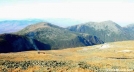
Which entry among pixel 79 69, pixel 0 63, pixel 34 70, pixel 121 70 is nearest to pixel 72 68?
pixel 79 69

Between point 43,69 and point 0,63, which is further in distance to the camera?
point 0,63

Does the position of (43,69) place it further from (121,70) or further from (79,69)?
(121,70)

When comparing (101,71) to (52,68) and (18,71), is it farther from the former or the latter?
(18,71)

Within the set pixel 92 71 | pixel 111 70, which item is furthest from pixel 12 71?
pixel 111 70

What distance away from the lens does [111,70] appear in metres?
46.6

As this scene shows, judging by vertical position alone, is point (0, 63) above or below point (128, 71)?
above

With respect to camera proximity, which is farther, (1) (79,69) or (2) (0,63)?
(2) (0,63)

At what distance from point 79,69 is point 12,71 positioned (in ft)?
45.0

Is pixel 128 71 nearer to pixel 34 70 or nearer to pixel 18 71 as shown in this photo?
pixel 34 70

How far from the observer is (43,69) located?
44188 mm

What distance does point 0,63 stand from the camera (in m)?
48.2

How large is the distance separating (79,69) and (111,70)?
7.28 metres

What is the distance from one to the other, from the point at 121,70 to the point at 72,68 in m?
10.8

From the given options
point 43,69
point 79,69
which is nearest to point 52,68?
point 43,69
